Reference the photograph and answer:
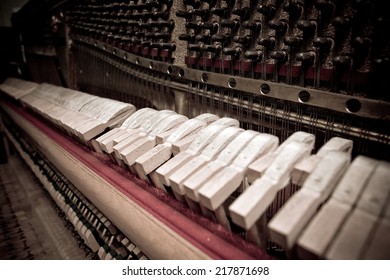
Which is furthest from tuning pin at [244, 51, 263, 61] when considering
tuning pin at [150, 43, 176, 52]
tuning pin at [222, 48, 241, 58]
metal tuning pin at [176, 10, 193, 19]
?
tuning pin at [150, 43, 176, 52]

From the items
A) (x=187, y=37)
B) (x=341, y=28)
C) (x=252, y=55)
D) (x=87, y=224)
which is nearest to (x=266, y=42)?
(x=252, y=55)

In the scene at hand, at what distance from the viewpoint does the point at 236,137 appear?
1.11 meters

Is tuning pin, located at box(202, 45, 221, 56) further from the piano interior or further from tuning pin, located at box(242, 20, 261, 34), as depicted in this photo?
tuning pin, located at box(242, 20, 261, 34)

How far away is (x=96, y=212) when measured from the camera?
2078 millimetres

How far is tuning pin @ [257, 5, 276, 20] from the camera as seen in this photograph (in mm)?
1234

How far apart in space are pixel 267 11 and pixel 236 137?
578mm

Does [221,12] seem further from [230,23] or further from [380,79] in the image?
[380,79]

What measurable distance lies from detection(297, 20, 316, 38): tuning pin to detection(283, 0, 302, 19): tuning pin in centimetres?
8

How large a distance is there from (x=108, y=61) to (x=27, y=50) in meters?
3.71
